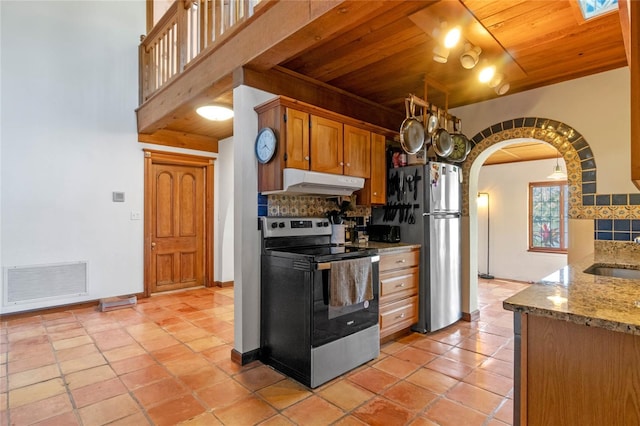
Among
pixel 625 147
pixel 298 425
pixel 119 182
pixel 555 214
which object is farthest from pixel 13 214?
pixel 555 214

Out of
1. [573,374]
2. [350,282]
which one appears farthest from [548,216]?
[573,374]

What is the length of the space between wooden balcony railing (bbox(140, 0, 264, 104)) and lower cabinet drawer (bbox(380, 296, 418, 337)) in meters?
2.72

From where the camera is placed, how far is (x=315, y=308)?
230 centimetres

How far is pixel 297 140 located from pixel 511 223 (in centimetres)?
512

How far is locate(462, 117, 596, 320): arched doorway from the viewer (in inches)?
118

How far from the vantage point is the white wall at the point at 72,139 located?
367 centimetres

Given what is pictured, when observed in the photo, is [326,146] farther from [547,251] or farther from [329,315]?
[547,251]

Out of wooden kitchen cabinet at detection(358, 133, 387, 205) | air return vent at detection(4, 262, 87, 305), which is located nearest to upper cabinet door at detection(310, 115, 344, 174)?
wooden kitchen cabinet at detection(358, 133, 387, 205)

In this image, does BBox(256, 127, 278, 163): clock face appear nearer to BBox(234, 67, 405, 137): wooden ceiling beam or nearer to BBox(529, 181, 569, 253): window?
BBox(234, 67, 405, 137): wooden ceiling beam

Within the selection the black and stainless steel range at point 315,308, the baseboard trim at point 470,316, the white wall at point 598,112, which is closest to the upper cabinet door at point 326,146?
the black and stainless steel range at point 315,308

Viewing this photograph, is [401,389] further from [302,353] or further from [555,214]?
[555,214]

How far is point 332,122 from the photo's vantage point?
2.94 metres

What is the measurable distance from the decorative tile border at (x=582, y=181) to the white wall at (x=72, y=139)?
474cm

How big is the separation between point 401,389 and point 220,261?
3755 mm
